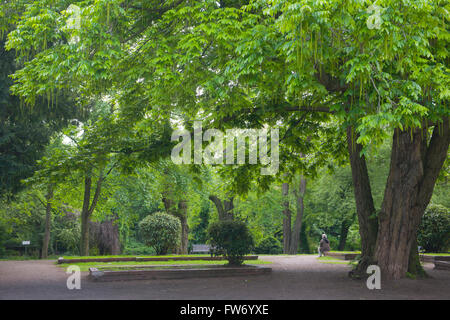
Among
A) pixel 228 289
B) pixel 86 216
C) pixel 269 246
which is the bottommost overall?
pixel 269 246

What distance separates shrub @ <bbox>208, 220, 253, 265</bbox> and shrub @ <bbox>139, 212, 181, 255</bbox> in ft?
19.1

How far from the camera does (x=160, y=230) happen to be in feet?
66.3

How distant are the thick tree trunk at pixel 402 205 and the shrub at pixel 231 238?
4.51 meters

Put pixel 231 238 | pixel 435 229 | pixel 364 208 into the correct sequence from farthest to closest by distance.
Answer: pixel 435 229 < pixel 231 238 < pixel 364 208

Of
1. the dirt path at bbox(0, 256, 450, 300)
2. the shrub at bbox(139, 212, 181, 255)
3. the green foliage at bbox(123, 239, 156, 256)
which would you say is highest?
the shrub at bbox(139, 212, 181, 255)

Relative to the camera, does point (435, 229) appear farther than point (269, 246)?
No

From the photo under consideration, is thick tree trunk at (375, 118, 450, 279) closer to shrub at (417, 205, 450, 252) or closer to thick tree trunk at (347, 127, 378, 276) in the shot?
thick tree trunk at (347, 127, 378, 276)

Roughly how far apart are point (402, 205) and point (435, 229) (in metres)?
11.0

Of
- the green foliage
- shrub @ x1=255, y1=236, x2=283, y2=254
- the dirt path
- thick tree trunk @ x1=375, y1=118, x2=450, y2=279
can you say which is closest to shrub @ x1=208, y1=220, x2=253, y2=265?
the dirt path

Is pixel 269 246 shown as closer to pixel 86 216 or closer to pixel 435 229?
pixel 435 229

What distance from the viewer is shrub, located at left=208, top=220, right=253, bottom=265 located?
47.7ft

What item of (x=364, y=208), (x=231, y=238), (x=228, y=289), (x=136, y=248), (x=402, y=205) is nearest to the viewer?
(x=228, y=289)

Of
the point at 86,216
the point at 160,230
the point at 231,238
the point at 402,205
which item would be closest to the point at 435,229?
the point at 402,205

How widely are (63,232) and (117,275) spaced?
23.9m
